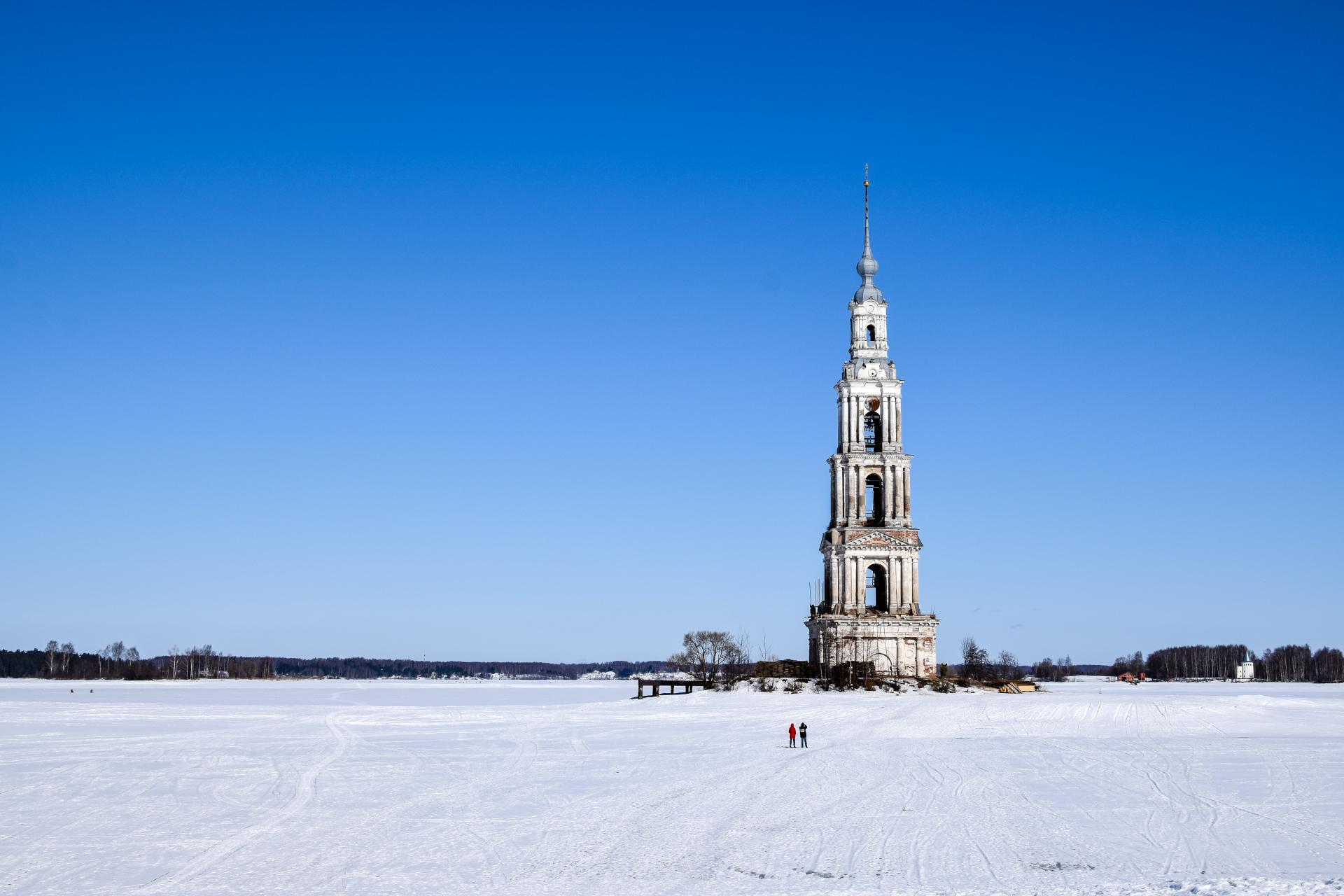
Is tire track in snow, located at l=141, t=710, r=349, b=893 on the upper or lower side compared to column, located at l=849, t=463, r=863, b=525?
lower

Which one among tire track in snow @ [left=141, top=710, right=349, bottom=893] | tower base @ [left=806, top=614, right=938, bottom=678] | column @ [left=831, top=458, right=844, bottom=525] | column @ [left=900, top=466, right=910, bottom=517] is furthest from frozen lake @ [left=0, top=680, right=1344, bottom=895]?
column @ [left=831, top=458, right=844, bottom=525]

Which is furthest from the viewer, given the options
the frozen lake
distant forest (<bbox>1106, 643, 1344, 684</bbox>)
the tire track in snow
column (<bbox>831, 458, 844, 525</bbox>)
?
distant forest (<bbox>1106, 643, 1344, 684</bbox>)

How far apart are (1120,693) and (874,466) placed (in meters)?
21.5

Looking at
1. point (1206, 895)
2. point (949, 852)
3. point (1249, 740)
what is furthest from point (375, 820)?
point (1249, 740)

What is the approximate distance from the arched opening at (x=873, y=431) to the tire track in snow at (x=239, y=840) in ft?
163

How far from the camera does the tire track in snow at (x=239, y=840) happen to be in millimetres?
19314

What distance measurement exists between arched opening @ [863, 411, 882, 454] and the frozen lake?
32.2 m

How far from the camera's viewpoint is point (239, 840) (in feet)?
74.0

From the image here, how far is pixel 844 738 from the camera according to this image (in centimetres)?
4212

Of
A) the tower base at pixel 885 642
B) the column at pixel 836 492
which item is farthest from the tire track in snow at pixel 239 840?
the column at pixel 836 492

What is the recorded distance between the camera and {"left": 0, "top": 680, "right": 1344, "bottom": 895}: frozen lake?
1966 centimetres

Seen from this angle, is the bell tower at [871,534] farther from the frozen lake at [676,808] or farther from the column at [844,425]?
the frozen lake at [676,808]

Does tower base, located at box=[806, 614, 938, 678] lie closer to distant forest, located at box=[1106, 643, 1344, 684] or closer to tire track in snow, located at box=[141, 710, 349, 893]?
tire track in snow, located at box=[141, 710, 349, 893]

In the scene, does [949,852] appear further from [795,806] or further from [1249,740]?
[1249,740]
